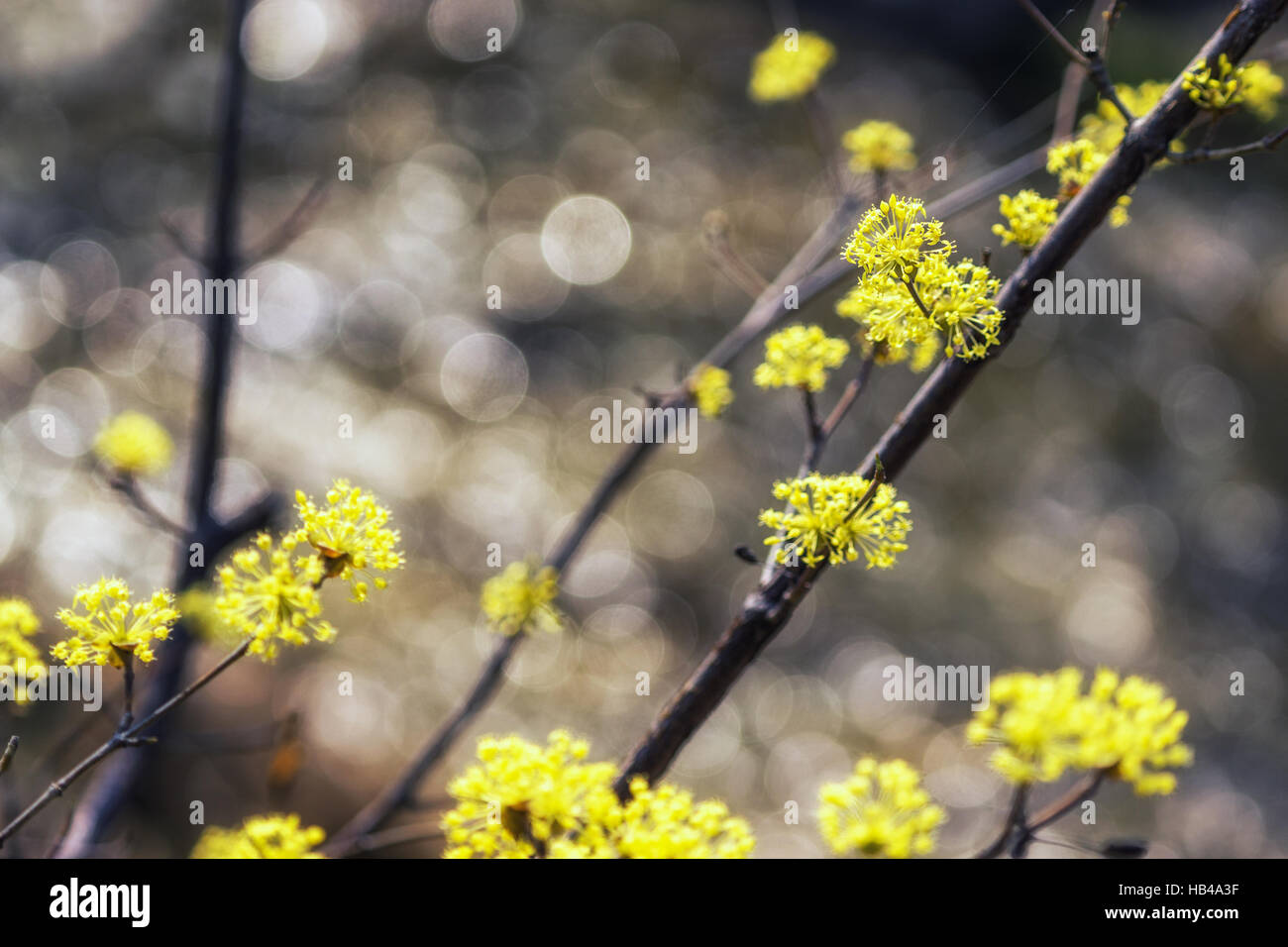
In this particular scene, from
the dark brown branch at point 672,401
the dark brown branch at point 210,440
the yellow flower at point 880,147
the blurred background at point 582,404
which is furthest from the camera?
the blurred background at point 582,404

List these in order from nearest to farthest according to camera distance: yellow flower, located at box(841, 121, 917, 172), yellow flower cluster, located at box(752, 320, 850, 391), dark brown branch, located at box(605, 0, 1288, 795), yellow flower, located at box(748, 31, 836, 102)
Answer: dark brown branch, located at box(605, 0, 1288, 795) → yellow flower cluster, located at box(752, 320, 850, 391) → yellow flower, located at box(841, 121, 917, 172) → yellow flower, located at box(748, 31, 836, 102)

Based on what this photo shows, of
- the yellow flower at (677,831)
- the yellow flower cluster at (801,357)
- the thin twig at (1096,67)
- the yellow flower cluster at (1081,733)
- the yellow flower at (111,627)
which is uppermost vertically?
the thin twig at (1096,67)

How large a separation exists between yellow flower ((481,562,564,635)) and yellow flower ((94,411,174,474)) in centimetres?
128

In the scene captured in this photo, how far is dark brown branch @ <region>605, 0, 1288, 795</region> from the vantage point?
1.47 m

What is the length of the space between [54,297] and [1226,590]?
1061 centimetres

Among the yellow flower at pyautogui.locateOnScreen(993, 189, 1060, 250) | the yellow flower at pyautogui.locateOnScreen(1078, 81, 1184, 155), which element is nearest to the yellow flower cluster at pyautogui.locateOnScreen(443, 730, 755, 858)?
the yellow flower at pyautogui.locateOnScreen(993, 189, 1060, 250)

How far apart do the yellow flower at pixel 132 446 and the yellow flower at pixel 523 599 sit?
4.21 ft

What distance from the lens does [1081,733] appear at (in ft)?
4.20

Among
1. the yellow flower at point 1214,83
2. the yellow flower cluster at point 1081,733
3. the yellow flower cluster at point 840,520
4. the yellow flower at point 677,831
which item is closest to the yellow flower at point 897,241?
the yellow flower cluster at point 840,520

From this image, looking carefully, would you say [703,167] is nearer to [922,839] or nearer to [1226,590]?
[1226,590]

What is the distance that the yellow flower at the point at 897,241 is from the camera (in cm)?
136

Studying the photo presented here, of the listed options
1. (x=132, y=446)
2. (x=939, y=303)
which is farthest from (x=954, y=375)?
(x=132, y=446)

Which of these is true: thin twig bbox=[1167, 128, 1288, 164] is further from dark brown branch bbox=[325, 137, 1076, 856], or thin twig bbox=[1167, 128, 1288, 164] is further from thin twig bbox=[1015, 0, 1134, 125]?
dark brown branch bbox=[325, 137, 1076, 856]

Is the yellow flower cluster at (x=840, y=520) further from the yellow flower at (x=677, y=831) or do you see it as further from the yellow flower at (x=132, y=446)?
the yellow flower at (x=132, y=446)
